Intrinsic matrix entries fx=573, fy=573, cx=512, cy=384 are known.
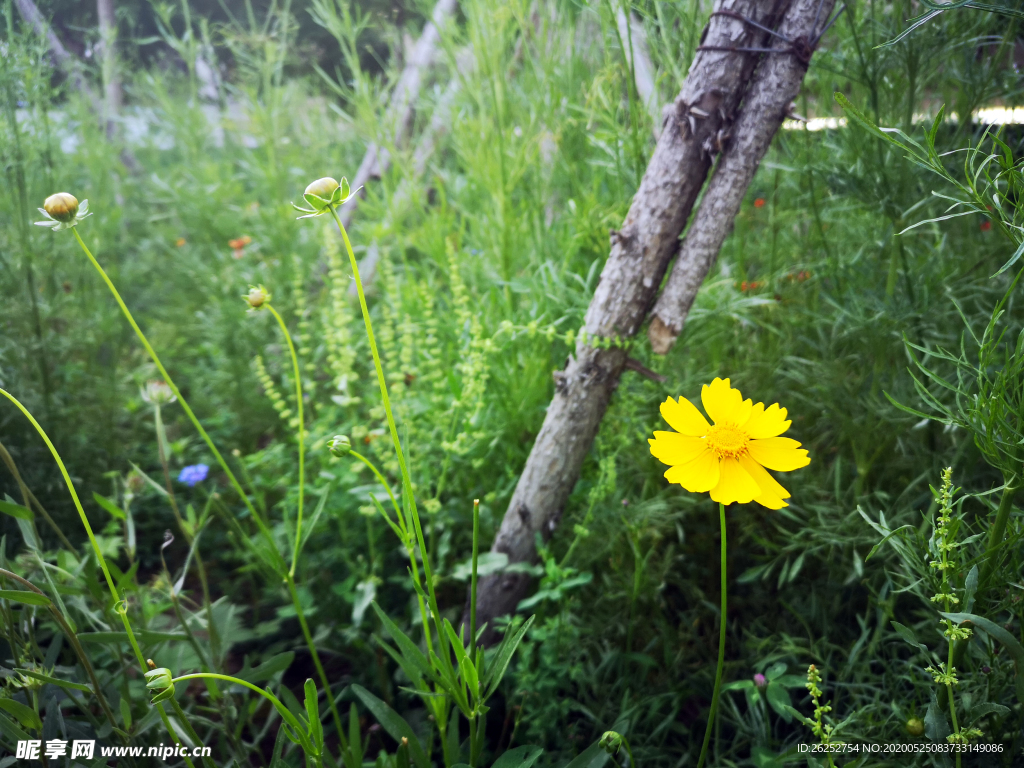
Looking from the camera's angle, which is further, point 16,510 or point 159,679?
point 16,510

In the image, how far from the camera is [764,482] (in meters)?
0.52

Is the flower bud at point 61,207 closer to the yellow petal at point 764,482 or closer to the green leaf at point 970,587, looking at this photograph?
the yellow petal at point 764,482

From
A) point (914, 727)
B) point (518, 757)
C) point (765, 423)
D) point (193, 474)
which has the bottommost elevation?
point (193, 474)

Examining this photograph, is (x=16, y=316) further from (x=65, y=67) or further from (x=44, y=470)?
(x=65, y=67)

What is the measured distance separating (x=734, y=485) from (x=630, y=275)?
440mm

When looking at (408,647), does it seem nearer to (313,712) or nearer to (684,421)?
(313,712)

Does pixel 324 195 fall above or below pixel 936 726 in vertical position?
above

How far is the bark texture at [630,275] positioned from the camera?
790mm

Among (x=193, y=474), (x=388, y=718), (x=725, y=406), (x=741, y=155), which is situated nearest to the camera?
(x=725, y=406)

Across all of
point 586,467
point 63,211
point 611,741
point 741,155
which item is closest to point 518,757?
Result: point 611,741

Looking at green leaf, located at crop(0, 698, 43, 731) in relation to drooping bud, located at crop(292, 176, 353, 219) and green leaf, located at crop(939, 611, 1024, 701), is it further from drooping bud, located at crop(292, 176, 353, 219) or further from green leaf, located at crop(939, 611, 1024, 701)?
green leaf, located at crop(939, 611, 1024, 701)

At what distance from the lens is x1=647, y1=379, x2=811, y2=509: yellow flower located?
515 millimetres

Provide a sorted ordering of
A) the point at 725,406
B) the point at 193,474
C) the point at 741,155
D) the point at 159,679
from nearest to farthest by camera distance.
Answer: the point at 159,679, the point at 725,406, the point at 741,155, the point at 193,474

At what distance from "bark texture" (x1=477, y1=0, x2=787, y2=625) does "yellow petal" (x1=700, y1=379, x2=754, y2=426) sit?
0.32 m
